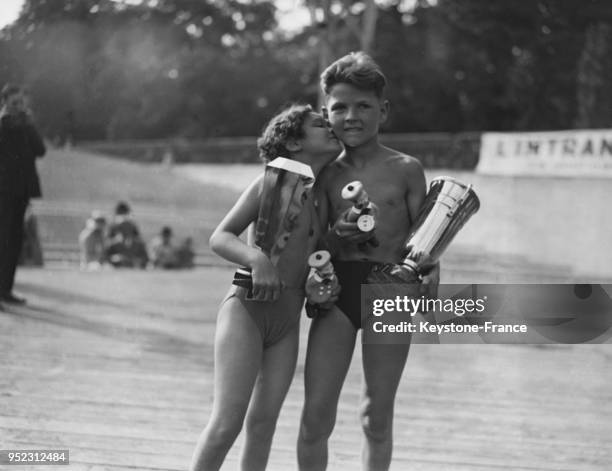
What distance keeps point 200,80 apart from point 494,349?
2472 centimetres

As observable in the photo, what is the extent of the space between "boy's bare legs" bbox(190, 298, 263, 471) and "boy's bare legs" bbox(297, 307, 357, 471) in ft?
0.65

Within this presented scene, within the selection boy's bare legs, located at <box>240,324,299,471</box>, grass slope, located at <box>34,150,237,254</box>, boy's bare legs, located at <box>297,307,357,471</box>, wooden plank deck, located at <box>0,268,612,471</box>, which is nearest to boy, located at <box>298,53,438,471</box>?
boy's bare legs, located at <box>297,307,357,471</box>

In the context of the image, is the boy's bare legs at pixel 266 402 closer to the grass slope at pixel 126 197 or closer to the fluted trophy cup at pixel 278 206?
the fluted trophy cup at pixel 278 206

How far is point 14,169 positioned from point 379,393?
299 cm

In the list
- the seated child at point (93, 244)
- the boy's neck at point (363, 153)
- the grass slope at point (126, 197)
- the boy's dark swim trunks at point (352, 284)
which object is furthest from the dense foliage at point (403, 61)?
the boy's dark swim trunks at point (352, 284)

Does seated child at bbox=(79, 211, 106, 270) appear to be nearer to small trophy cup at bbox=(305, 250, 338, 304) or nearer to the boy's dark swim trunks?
the boy's dark swim trunks

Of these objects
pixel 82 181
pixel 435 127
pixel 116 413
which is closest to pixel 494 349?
pixel 116 413

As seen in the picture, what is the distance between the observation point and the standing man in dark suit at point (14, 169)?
4410mm

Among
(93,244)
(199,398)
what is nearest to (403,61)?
(93,244)

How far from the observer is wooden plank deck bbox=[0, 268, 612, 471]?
3721mm

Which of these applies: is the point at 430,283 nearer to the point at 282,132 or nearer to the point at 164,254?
the point at 282,132

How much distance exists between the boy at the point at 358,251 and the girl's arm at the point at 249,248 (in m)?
0.24

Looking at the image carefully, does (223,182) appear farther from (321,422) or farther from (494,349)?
(321,422)

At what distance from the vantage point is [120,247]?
12.9m
